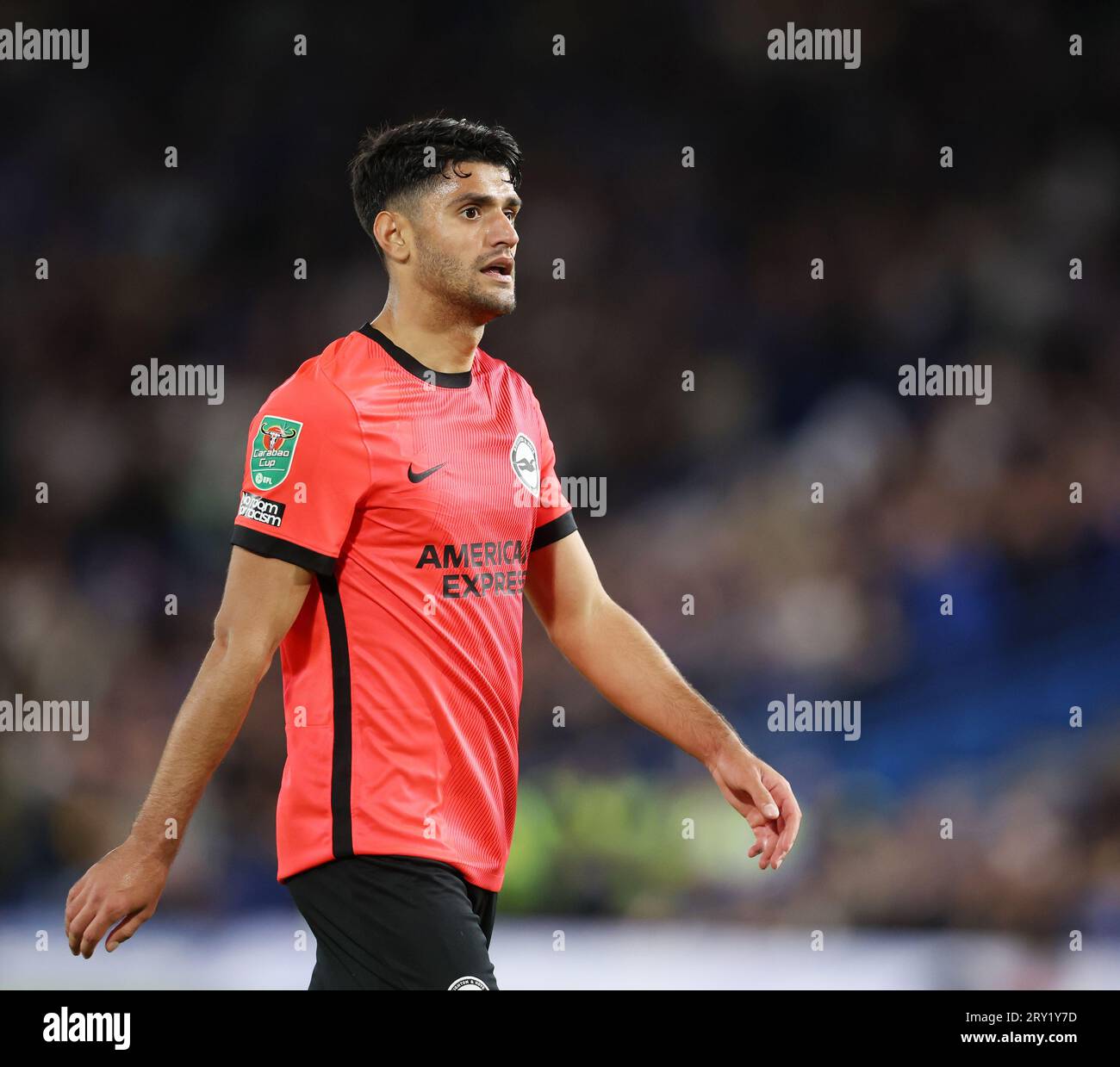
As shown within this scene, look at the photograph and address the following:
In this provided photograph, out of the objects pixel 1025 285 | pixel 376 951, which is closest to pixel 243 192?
pixel 1025 285

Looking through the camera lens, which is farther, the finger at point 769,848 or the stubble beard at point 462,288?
the stubble beard at point 462,288

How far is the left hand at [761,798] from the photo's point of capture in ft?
8.25

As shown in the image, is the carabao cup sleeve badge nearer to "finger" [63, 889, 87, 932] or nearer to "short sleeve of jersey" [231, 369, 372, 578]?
"short sleeve of jersey" [231, 369, 372, 578]

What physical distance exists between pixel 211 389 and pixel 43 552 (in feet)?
3.04

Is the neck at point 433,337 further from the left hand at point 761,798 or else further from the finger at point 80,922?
the finger at point 80,922

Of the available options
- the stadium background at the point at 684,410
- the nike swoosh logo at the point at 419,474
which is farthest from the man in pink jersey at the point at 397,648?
the stadium background at the point at 684,410

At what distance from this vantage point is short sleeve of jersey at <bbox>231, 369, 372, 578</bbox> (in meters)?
2.38

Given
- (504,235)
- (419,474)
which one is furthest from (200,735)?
(504,235)

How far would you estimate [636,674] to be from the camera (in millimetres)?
2787

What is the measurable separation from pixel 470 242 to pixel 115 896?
1373mm

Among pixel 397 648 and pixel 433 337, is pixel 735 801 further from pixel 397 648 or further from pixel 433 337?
pixel 433 337

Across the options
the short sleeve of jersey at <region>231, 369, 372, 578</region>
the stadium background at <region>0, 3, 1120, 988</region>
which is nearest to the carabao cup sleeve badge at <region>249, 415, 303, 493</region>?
the short sleeve of jersey at <region>231, 369, 372, 578</region>

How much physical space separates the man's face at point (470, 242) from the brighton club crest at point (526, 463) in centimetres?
Answer: 25

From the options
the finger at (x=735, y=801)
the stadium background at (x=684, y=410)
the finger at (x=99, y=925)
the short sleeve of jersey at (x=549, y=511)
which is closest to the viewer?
the finger at (x=99, y=925)
